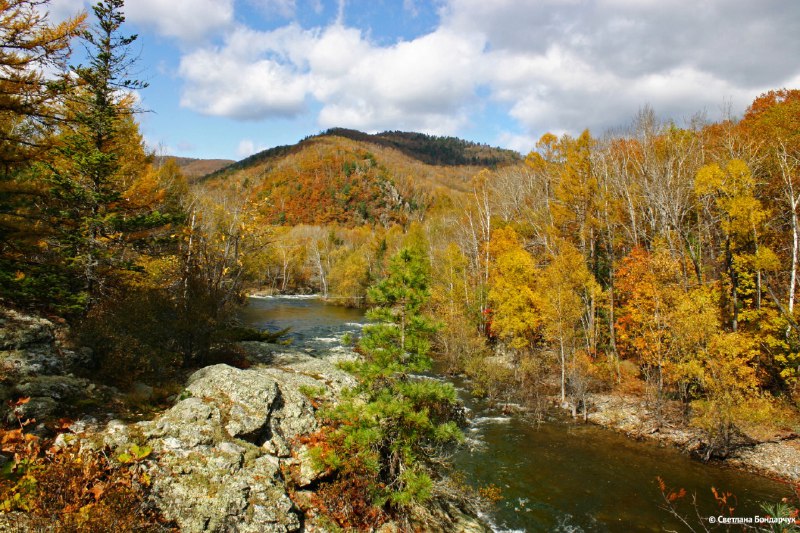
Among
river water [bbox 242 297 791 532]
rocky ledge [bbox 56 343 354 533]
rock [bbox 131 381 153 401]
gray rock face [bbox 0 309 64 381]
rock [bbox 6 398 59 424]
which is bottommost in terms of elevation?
river water [bbox 242 297 791 532]

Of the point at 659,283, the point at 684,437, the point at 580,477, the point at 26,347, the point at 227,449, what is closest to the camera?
the point at 227,449

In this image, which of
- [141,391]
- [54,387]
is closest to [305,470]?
[141,391]

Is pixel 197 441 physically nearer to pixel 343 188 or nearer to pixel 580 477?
pixel 580 477

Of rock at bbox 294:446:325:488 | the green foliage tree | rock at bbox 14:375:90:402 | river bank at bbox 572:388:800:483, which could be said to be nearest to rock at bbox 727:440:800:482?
river bank at bbox 572:388:800:483

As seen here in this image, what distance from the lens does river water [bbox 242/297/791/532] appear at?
1207cm

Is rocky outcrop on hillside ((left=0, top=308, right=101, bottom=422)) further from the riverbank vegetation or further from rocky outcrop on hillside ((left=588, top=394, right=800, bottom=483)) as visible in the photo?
rocky outcrop on hillside ((left=588, top=394, right=800, bottom=483))

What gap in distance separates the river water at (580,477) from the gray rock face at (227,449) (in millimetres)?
6684

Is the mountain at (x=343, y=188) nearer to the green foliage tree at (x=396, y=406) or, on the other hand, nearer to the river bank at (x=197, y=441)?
the green foliage tree at (x=396, y=406)

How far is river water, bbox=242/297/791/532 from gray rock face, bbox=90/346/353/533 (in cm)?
668

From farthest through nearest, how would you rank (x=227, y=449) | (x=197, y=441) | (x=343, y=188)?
(x=343, y=188) → (x=227, y=449) → (x=197, y=441)

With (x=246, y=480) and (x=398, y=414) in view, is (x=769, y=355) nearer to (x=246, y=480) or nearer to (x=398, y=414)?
(x=398, y=414)

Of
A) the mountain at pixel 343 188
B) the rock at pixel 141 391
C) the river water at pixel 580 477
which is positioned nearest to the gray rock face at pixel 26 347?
the rock at pixel 141 391

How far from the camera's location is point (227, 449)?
8.35 meters

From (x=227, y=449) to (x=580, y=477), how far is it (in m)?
12.4
